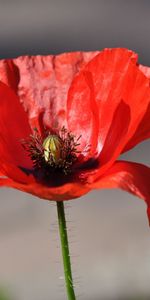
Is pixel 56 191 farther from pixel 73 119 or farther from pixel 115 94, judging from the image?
pixel 73 119

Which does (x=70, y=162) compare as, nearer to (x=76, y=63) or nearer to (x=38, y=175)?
(x=38, y=175)

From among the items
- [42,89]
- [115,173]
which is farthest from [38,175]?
[115,173]

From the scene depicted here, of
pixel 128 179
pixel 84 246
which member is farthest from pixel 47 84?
pixel 84 246

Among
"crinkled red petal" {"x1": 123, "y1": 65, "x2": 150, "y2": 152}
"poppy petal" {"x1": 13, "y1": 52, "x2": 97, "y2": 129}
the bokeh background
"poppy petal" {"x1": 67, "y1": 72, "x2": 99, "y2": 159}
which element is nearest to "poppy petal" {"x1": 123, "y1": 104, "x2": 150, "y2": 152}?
"crinkled red petal" {"x1": 123, "y1": 65, "x2": 150, "y2": 152}

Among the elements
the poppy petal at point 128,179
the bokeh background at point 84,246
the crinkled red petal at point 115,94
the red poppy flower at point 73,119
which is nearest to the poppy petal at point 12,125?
the red poppy flower at point 73,119

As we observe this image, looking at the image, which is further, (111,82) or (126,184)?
(111,82)

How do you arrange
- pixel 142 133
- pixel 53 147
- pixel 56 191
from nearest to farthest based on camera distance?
pixel 56 191, pixel 142 133, pixel 53 147
